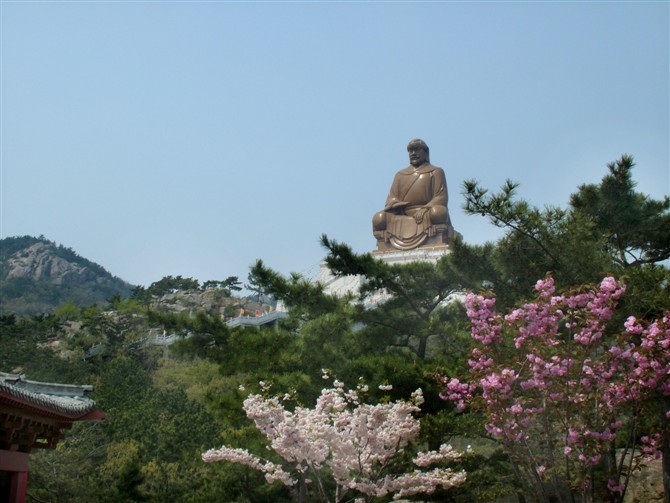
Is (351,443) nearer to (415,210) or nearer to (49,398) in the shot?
(49,398)

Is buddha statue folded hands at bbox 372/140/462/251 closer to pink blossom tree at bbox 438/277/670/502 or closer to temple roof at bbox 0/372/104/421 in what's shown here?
pink blossom tree at bbox 438/277/670/502

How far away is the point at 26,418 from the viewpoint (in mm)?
8750

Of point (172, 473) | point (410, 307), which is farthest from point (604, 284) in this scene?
point (172, 473)

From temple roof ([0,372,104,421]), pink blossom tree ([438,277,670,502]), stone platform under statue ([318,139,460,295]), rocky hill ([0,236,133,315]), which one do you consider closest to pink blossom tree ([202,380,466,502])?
pink blossom tree ([438,277,670,502])

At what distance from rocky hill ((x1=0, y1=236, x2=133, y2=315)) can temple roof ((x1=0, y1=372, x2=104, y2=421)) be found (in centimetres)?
7925

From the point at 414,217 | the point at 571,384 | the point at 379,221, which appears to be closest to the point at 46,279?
the point at 379,221

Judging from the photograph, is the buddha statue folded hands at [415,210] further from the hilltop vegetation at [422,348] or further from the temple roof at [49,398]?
the temple roof at [49,398]

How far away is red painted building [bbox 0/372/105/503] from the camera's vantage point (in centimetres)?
823

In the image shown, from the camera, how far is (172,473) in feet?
58.5

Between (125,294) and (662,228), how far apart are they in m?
106

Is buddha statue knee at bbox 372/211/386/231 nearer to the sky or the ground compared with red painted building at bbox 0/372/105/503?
nearer to the sky

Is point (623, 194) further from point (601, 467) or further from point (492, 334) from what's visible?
point (492, 334)

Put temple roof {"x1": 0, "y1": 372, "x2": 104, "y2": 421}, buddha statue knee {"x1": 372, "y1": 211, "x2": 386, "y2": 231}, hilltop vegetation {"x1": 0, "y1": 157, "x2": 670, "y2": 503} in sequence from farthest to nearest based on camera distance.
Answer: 1. buddha statue knee {"x1": 372, "y1": 211, "x2": 386, "y2": 231}
2. hilltop vegetation {"x1": 0, "y1": 157, "x2": 670, "y2": 503}
3. temple roof {"x1": 0, "y1": 372, "x2": 104, "y2": 421}

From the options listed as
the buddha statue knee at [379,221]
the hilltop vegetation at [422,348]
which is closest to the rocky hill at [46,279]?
the buddha statue knee at [379,221]
